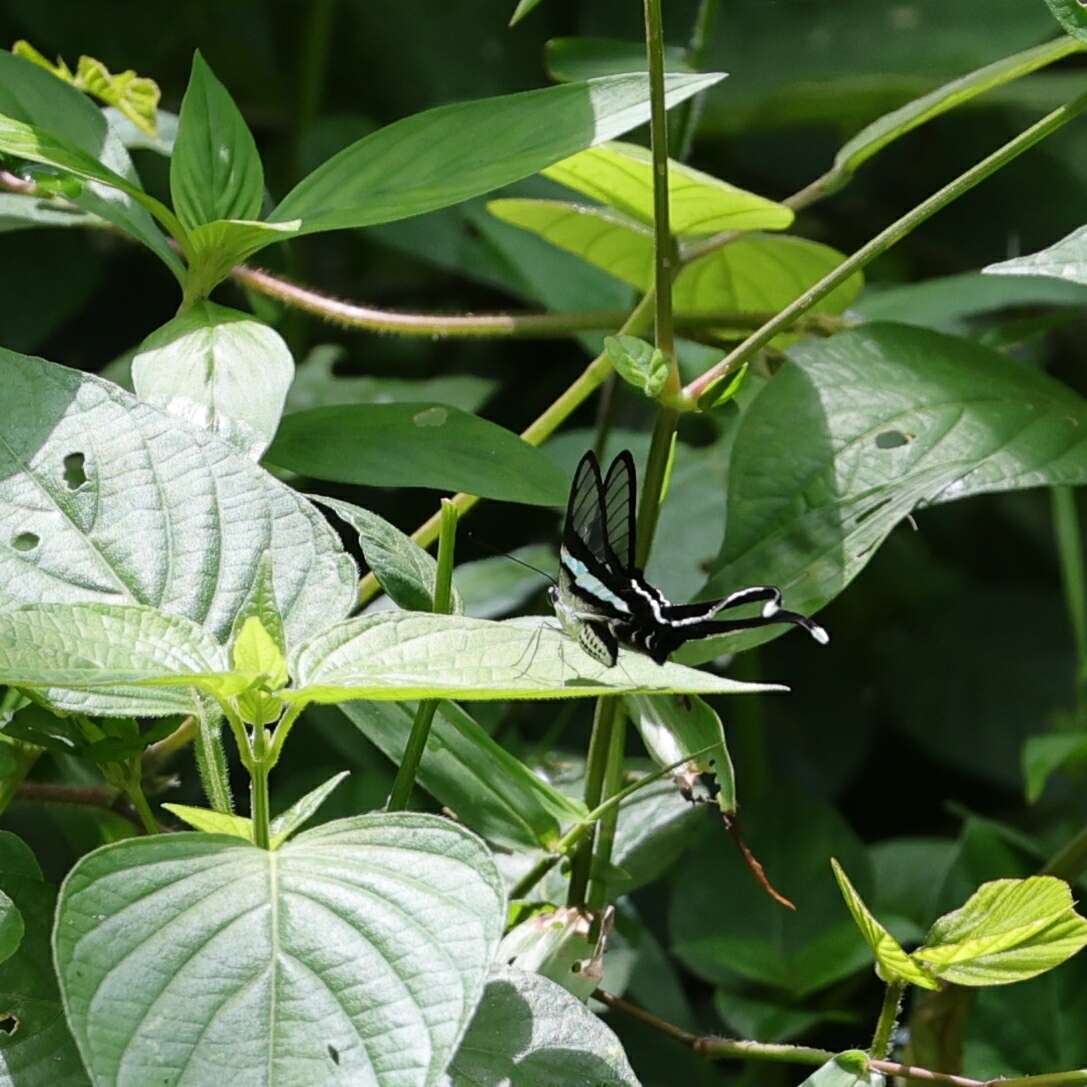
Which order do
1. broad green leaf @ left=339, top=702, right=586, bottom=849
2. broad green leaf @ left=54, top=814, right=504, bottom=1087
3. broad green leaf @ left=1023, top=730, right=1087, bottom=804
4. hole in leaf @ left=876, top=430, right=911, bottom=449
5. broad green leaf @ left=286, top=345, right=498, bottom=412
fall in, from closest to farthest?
broad green leaf @ left=54, top=814, right=504, bottom=1087 → broad green leaf @ left=339, top=702, right=586, bottom=849 → hole in leaf @ left=876, top=430, right=911, bottom=449 → broad green leaf @ left=1023, top=730, right=1087, bottom=804 → broad green leaf @ left=286, top=345, right=498, bottom=412

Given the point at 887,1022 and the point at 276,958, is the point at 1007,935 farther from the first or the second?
the point at 276,958

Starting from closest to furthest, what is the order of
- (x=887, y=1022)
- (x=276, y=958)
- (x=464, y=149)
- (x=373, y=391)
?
(x=276, y=958)
(x=887, y=1022)
(x=464, y=149)
(x=373, y=391)

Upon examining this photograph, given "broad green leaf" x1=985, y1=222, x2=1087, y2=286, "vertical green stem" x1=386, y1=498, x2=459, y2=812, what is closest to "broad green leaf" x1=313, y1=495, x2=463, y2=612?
"vertical green stem" x1=386, y1=498, x2=459, y2=812

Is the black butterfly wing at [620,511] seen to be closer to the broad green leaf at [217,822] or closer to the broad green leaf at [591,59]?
the broad green leaf at [217,822]

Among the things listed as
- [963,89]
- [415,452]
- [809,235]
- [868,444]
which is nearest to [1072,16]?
[963,89]

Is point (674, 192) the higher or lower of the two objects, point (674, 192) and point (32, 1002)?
the higher

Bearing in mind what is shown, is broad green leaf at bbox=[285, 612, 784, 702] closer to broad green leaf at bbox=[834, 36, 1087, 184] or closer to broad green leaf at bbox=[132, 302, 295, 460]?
broad green leaf at bbox=[132, 302, 295, 460]

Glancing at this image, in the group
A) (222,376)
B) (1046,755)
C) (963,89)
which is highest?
(963,89)
